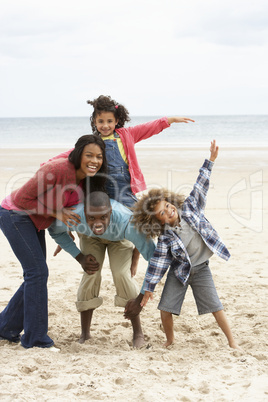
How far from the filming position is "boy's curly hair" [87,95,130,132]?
4.19 metres

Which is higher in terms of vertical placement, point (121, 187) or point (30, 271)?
point (121, 187)

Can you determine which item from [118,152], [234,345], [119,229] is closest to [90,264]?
[119,229]

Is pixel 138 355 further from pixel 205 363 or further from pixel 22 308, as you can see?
pixel 22 308

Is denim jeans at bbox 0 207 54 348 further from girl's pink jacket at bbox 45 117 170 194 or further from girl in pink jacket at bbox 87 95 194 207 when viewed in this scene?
girl's pink jacket at bbox 45 117 170 194

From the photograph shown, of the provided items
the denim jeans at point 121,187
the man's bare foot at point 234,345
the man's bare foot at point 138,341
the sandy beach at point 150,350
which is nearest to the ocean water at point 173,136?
the sandy beach at point 150,350

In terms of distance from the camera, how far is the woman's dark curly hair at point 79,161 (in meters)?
3.51

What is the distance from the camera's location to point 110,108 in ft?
13.8

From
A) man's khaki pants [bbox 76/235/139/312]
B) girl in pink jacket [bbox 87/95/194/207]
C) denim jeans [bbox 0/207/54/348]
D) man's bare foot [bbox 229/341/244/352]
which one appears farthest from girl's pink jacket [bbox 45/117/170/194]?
man's bare foot [bbox 229/341/244/352]

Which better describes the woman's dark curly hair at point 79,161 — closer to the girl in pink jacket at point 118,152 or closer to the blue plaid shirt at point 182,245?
the girl in pink jacket at point 118,152

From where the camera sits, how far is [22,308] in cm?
379

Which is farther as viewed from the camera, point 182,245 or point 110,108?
point 110,108

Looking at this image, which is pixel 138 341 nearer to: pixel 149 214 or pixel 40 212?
pixel 149 214

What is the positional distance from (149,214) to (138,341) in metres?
1.05

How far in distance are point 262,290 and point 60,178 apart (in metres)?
2.55
